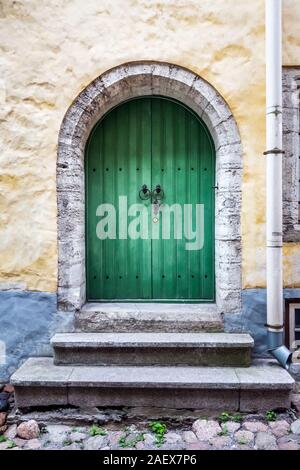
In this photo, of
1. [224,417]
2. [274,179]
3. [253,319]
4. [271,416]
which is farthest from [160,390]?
[274,179]

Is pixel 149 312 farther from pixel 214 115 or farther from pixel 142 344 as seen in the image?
pixel 214 115

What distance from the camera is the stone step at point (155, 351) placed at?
2.82 meters

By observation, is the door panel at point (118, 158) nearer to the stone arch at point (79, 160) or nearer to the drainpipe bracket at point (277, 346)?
the stone arch at point (79, 160)

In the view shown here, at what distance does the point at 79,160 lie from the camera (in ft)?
10.2

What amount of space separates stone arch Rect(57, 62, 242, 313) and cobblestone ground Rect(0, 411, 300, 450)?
889 mm

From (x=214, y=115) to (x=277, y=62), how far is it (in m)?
0.63

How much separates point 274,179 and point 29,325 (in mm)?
2439

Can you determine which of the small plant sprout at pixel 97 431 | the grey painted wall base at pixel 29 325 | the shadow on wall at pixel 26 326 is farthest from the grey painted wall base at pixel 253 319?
the shadow on wall at pixel 26 326

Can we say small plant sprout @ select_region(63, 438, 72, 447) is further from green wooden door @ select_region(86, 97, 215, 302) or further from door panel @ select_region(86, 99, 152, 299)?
door panel @ select_region(86, 99, 152, 299)

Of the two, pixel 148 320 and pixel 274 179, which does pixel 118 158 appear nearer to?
pixel 274 179

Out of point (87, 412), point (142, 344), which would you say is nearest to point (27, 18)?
point (142, 344)

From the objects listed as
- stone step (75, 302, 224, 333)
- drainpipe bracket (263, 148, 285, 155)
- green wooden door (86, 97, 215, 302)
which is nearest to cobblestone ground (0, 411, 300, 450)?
stone step (75, 302, 224, 333)

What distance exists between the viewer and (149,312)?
10.1 feet

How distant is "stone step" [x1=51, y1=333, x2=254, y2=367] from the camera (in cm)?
282
